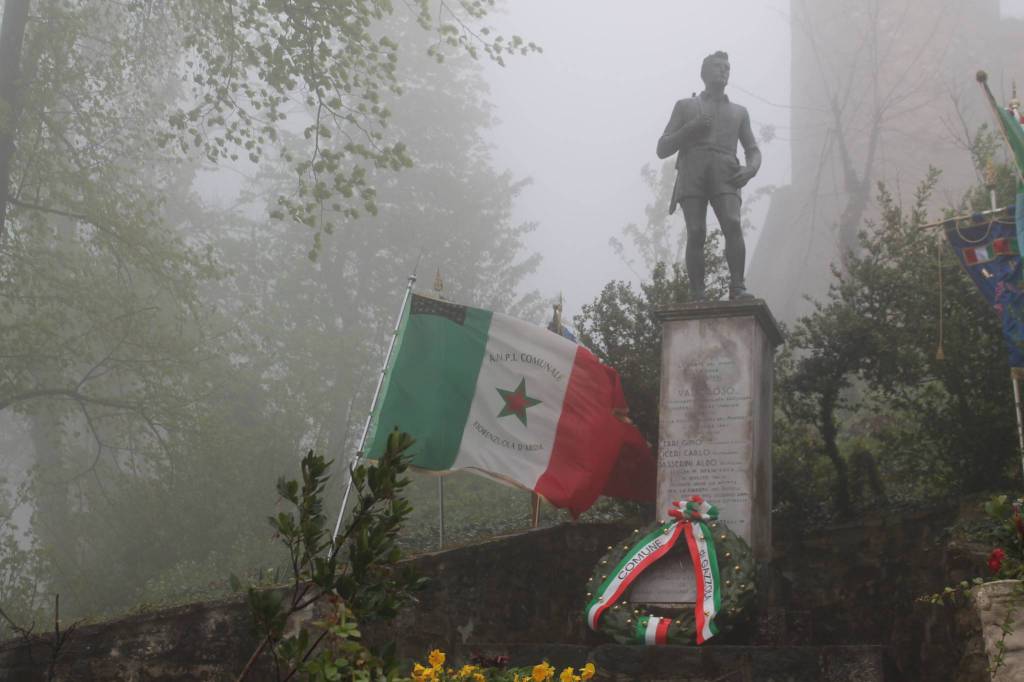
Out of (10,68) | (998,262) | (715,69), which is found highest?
(10,68)

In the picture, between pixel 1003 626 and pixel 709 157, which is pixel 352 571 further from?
pixel 709 157

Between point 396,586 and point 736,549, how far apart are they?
5.30 metres

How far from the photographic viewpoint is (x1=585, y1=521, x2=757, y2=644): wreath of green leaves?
7543 mm

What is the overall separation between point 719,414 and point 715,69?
3187 millimetres

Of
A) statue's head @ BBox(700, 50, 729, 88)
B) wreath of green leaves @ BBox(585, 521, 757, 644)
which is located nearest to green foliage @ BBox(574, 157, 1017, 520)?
statue's head @ BBox(700, 50, 729, 88)

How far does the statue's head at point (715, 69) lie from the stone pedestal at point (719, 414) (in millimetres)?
2162

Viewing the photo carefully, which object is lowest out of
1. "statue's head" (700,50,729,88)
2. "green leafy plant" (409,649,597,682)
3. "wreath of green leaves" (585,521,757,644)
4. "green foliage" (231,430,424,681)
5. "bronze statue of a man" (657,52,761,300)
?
"green leafy plant" (409,649,597,682)

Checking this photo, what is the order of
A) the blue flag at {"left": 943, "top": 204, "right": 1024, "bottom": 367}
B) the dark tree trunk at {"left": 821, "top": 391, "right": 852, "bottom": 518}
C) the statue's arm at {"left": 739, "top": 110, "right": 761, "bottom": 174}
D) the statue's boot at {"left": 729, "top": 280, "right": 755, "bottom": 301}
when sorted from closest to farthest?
the blue flag at {"left": 943, "top": 204, "right": 1024, "bottom": 367} < the statue's boot at {"left": 729, "top": 280, "right": 755, "bottom": 301} < the statue's arm at {"left": 739, "top": 110, "right": 761, "bottom": 174} < the dark tree trunk at {"left": 821, "top": 391, "right": 852, "bottom": 518}

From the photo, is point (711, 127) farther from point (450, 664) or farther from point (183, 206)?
point (183, 206)

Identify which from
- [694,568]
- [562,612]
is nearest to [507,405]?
[562,612]

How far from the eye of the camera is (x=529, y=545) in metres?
9.80

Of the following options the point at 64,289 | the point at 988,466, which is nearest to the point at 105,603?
the point at 64,289

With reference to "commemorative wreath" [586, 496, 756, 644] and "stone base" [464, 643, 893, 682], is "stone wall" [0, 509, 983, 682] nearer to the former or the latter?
"stone base" [464, 643, 893, 682]

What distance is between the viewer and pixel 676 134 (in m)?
9.81
